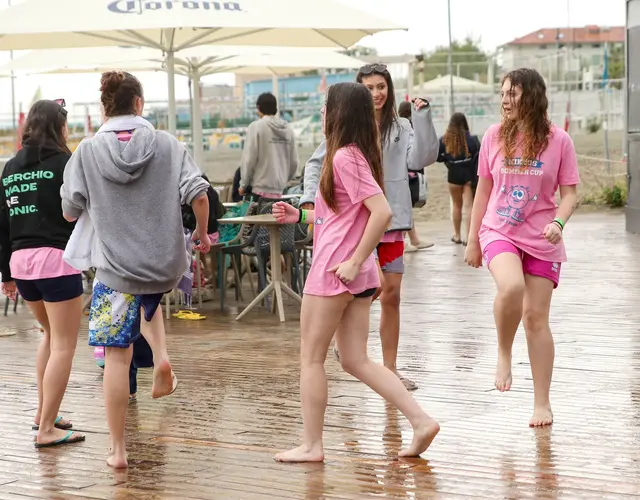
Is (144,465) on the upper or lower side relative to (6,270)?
lower

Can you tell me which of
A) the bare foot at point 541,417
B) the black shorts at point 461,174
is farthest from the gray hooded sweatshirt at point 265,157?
the bare foot at point 541,417

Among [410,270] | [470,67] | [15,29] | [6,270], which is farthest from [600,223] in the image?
[470,67]

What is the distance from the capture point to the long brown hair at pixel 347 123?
487cm

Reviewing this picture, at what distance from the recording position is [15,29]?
10.4 metres

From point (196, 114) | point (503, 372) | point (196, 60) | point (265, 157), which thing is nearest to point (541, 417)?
point (503, 372)

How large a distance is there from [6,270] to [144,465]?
126 centimetres

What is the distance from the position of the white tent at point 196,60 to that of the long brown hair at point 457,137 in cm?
174

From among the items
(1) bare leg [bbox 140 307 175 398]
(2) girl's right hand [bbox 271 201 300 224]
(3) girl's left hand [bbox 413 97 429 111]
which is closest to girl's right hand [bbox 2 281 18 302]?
(1) bare leg [bbox 140 307 175 398]

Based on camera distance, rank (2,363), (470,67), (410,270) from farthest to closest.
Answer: (470,67)
(410,270)
(2,363)

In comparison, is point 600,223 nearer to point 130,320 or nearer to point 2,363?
point 2,363

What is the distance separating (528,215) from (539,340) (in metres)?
0.58

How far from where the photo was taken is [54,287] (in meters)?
5.50

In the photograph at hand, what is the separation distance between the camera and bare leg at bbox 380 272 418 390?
6.42m

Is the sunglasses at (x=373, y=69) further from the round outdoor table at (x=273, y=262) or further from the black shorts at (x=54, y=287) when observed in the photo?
the round outdoor table at (x=273, y=262)
